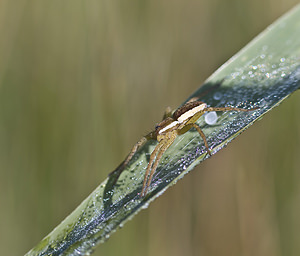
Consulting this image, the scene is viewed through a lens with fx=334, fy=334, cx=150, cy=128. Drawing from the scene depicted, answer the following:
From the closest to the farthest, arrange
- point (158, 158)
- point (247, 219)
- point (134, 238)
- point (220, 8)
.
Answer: point (158, 158) < point (134, 238) < point (247, 219) < point (220, 8)

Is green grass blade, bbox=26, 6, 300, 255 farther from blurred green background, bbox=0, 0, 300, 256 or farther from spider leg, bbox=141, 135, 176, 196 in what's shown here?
blurred green background, bbox=0, 0, 300, 256

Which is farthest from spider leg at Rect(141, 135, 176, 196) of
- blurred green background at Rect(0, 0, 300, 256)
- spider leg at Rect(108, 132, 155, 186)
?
blurred green background at Rect(0, 0, 300, 256)

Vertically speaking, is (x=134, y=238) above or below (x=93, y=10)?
below

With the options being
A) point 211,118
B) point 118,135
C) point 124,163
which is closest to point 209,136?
point 211,118

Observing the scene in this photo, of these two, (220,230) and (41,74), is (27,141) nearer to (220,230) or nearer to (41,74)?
(41,74)

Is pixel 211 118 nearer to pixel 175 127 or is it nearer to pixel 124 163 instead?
pixel 175 127

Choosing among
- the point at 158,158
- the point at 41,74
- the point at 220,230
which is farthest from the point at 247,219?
the point at 41,74
